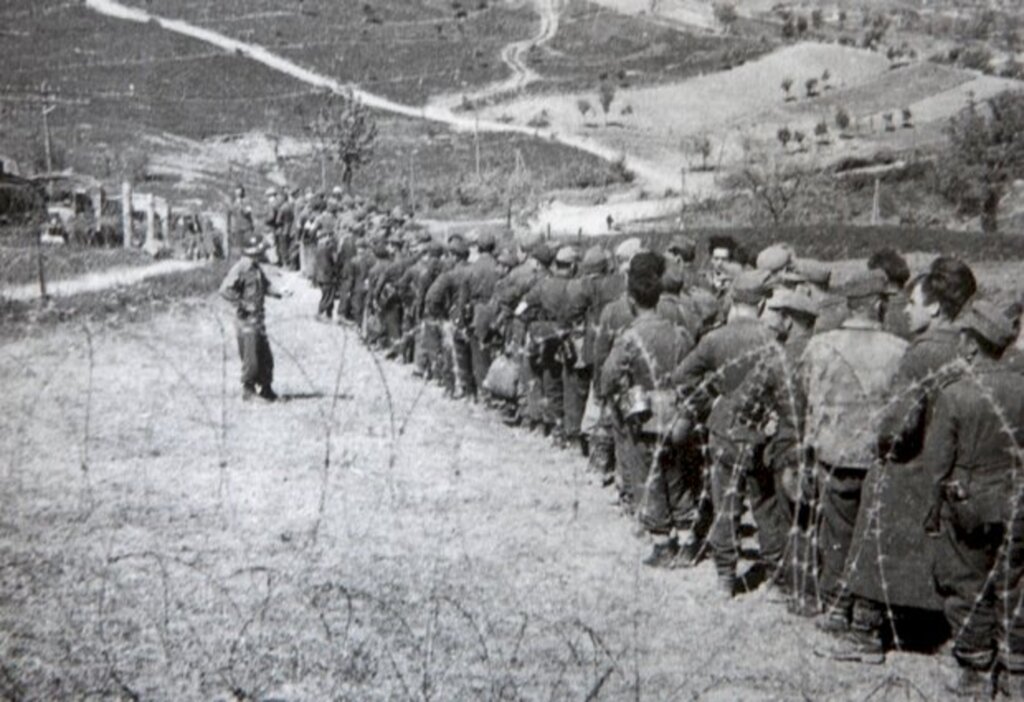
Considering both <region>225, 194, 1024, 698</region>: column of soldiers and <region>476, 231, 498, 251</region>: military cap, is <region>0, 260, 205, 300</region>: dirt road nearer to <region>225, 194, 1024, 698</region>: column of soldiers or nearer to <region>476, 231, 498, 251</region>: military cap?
<region>476, 231, 498, 251</region>: military cap

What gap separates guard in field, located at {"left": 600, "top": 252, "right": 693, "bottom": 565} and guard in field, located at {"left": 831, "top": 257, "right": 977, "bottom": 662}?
5.57 ft

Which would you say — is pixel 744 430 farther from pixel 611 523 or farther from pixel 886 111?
pixel 886 111

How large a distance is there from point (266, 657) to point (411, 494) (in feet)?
11.0

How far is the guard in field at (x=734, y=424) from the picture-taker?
24.4 feet

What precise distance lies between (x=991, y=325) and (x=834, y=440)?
118 centimetres

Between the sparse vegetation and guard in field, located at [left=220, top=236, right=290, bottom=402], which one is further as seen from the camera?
the sparse vegetation

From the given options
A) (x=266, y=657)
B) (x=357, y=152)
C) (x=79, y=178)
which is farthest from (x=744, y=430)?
(x=357, y=152)

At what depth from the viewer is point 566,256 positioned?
36.2ft

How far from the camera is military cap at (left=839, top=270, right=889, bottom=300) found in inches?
271

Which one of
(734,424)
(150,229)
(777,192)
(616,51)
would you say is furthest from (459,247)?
(616,51)

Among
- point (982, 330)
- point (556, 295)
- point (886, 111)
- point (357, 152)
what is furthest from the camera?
point (357, 152)

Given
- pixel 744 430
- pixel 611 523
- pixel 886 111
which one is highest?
pixel 886 111

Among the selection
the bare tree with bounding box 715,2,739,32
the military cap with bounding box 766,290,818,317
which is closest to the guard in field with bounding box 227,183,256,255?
the military cap with bounding box 766,290,818,317

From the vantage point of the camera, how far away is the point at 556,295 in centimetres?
1088
